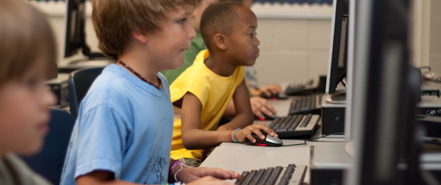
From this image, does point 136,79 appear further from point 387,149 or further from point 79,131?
point 387,149

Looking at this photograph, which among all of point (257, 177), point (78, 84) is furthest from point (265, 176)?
point (78, 84)

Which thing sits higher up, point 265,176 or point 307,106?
point 307,106

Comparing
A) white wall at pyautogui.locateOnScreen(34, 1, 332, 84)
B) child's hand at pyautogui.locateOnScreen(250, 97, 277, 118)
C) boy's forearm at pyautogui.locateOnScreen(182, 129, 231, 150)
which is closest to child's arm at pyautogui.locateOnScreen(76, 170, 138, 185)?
boy's forearm at pyautogui.locateOnScreen(182, 129, 231, 150)

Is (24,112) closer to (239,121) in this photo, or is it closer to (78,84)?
(239,121)

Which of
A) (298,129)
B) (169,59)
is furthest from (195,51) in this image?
(169,59)

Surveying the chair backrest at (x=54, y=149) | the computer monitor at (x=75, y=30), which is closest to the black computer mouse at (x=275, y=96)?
the chair backrest at (x=54, y=149)

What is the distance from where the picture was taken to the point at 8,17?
0.48 meters

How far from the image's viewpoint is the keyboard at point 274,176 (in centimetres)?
91

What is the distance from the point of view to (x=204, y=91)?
1520mm

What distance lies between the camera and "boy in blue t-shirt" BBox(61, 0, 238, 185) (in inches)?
33.4

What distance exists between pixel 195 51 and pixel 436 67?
1274mm

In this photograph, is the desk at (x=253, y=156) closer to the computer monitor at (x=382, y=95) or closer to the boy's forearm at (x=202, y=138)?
the boy's forearm at (x=202, y=138)

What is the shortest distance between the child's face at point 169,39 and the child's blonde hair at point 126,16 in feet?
0.05

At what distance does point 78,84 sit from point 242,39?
2.30 ft
